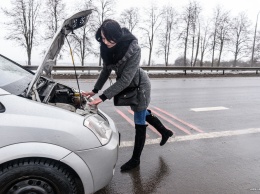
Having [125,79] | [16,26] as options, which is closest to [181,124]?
[125,79]

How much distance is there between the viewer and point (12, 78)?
8.90ft

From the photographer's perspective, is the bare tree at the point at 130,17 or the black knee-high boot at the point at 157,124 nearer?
the black knee-high boot at the point at 157,124

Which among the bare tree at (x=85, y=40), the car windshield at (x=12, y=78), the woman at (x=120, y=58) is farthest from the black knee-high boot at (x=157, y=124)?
the bare tree at (x=85, y=40)

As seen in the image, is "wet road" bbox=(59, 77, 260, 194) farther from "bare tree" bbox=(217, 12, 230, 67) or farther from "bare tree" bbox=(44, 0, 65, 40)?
"bare tree" bbox=(217, 12, 230, 67)

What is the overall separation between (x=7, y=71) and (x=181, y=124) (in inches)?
141

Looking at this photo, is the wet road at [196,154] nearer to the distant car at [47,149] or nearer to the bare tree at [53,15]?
the distant car at [47,149]

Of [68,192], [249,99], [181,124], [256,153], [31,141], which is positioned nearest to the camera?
[31,141]

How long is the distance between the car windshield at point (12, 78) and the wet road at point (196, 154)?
4.56ft

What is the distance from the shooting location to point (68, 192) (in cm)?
218

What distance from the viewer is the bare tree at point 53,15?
31.7 meters

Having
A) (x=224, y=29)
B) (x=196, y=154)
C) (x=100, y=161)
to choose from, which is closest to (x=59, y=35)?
(x=100, y=161)

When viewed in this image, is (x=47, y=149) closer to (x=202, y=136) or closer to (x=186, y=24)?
(x=202, y=136)

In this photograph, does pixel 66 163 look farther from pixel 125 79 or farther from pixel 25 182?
pixel 125 79

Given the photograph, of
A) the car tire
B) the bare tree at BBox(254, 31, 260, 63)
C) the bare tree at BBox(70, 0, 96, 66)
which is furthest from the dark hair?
the bare tree at BBox(254, 31, 260, 63)
